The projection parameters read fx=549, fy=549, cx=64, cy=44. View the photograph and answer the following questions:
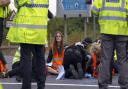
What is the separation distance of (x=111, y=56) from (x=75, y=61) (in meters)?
4.02

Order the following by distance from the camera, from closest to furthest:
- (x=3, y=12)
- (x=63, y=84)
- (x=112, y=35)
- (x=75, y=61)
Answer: (x=112, y=35), (x=3, y=12), (x=63, y=84), (x=75, y=61)

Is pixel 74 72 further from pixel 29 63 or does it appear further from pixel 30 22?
pixel 30 22

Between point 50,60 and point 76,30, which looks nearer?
point 50,60

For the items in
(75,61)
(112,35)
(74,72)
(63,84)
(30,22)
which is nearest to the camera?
(30,22)

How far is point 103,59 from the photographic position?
8.66 m

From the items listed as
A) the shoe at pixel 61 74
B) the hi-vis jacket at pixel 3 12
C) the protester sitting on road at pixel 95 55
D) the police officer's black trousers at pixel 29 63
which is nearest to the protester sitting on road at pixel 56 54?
the shoe at pixel 61 74

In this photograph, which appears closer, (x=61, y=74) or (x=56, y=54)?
(x=61, y=74)

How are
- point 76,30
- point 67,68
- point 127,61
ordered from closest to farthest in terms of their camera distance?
point 127,61 < point 67,68 < point 76,30

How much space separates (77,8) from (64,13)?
485 mm

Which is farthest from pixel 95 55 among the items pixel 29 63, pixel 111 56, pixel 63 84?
pixel 29 63

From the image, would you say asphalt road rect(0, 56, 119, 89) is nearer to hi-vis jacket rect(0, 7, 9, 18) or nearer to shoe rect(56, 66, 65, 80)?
shoe rect(56, 66, 65, 80)

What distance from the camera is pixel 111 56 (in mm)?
8672

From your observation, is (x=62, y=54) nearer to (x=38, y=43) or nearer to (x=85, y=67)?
(x=85, y=67)

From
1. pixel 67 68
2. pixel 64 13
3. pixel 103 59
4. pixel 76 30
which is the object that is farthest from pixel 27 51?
pixel 76 30
